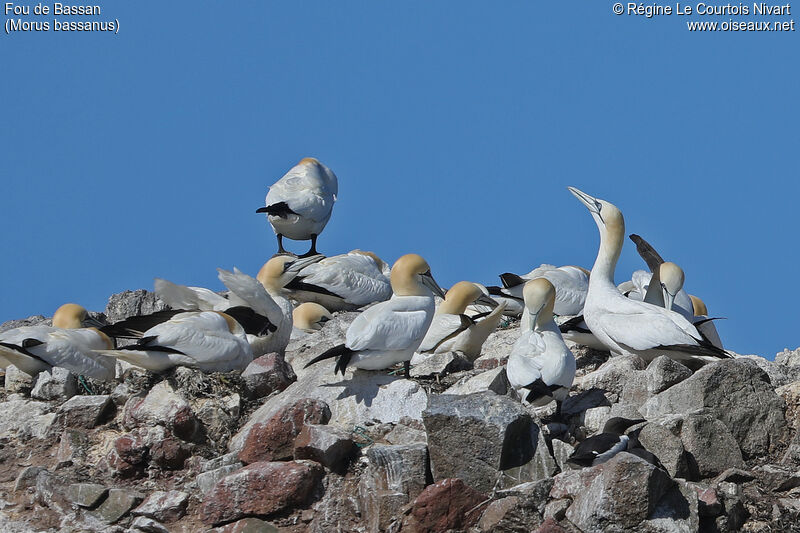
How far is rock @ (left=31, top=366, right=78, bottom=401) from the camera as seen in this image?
36.2 ft

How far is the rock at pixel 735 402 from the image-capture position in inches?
362

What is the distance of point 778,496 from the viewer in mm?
8602

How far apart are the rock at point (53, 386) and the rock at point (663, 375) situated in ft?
16.2

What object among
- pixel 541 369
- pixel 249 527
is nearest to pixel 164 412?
pixel 249 527

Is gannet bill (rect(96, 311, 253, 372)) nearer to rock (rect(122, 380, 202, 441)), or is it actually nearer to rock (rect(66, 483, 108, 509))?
rock (rect(122, 380, 202, 441))

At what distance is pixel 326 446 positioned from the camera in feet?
29.1

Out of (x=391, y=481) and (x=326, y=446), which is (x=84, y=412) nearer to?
(x=326, y=446)

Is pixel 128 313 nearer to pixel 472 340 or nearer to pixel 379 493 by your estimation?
pixel 472 340

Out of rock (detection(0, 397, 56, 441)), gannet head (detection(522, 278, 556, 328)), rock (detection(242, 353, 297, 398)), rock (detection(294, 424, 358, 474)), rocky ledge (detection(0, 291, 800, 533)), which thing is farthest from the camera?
rock (detection(242, 353, 297, 398))

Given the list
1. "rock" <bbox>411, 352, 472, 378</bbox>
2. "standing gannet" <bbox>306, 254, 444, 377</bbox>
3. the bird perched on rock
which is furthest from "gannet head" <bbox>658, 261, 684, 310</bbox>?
the bird perched on rock

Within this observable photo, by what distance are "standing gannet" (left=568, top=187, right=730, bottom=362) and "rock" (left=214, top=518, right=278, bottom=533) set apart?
3737mm

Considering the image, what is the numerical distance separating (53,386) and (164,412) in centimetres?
172

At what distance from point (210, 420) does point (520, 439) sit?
109 inches

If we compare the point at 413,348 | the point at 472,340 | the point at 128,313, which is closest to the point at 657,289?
the point at 472,340
